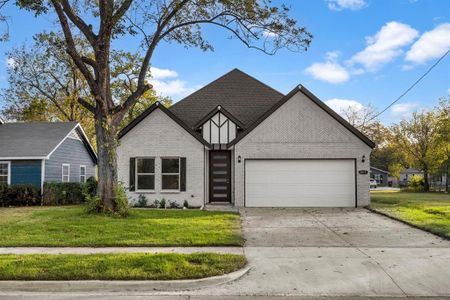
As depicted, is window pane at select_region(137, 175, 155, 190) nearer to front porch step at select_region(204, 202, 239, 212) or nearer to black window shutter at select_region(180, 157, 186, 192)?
black window shutter at select_region(180, 157, 186, 192)

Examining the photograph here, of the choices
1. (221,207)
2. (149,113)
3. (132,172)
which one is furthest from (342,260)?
(149,113)

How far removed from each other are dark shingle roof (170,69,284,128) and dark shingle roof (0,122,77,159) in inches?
276

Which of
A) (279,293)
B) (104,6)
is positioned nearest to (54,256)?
(279,293)

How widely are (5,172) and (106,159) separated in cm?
1046

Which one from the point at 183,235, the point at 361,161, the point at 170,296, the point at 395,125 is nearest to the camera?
the point at 170,296

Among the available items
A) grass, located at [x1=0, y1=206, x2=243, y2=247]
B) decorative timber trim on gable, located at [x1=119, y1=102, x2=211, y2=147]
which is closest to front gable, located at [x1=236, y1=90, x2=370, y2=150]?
decorative timber trim on gable, located at [x1=119, y1=102, x2=211, y2=147]

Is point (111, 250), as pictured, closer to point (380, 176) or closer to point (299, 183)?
point (299, 183)

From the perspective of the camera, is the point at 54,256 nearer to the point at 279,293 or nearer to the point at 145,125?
the point at 279,293

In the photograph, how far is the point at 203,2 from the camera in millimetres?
15289

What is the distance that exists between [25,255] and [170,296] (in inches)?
150

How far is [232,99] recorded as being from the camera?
22.8 metres

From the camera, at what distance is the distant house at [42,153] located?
22.2m

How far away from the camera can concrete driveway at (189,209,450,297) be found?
6723 mm

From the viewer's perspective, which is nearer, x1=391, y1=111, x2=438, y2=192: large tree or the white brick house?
the white brick house
